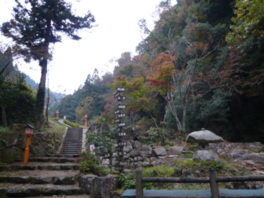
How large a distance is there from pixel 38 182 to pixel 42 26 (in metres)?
10.4

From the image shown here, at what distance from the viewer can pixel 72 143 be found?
35.8ft

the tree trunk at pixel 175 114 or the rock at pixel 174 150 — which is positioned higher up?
the tree trunk at pixel 175 114

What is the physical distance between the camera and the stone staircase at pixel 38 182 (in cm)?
428

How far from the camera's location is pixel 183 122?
1215 centimetres

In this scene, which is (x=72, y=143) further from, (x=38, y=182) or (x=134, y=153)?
(x=38, y=182)

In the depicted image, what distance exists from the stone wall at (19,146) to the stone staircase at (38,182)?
774mm

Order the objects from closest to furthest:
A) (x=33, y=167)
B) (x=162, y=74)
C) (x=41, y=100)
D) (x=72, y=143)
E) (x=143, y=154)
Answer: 1. (x=33, y=167)
2. (x=143, y=154)
3. (x=72, y=143)
4. (x=162, y=74)
5. (x=41, y=100)

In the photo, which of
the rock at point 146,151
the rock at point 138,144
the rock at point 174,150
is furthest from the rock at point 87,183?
the rock at point 138,144

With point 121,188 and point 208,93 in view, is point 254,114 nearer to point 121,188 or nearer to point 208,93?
point 208,93

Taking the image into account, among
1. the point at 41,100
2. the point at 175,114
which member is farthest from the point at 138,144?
the point at 41,100

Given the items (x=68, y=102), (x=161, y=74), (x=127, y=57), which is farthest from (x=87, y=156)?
(x=68, y=102)

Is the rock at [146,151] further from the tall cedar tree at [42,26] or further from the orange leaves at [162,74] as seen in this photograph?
the tall cedar tree at [42,26]

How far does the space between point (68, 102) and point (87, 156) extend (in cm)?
2956

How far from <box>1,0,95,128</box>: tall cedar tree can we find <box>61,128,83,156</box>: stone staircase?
2.04 m
